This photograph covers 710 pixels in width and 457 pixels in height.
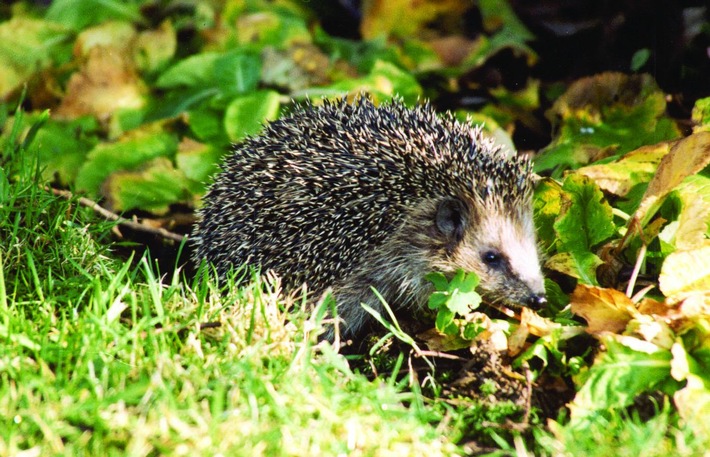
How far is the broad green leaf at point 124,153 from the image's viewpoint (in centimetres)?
629

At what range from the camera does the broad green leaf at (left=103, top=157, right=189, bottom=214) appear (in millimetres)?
6039

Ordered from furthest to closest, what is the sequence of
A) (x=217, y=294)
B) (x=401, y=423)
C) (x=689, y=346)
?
(x=217, y=294)
(x=689, y=346)
(x=401, y=423)

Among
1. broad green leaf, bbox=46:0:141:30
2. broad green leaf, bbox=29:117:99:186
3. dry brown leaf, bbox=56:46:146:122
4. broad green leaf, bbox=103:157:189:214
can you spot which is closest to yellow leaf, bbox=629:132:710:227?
broad green leaf, bbox=103:157:189:214

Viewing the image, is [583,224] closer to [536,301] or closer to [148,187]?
[536,301]

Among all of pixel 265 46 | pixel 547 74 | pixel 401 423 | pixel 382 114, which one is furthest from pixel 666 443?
pixel 265 46

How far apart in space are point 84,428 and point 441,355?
72.0 inches

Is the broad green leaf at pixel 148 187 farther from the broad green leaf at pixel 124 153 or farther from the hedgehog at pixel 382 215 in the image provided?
the hedgehog at pixel 382 215

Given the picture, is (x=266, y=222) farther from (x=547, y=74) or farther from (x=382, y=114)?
(x=547, y=74)

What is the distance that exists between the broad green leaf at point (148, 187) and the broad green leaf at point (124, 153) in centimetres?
21

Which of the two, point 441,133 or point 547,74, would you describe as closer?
point 441,133

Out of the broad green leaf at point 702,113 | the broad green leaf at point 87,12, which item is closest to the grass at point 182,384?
the broad green leaf at point 702,113

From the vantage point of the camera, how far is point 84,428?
3248 mm

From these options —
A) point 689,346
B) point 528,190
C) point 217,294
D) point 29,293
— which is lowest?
point 29,293

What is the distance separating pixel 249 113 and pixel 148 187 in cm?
105
